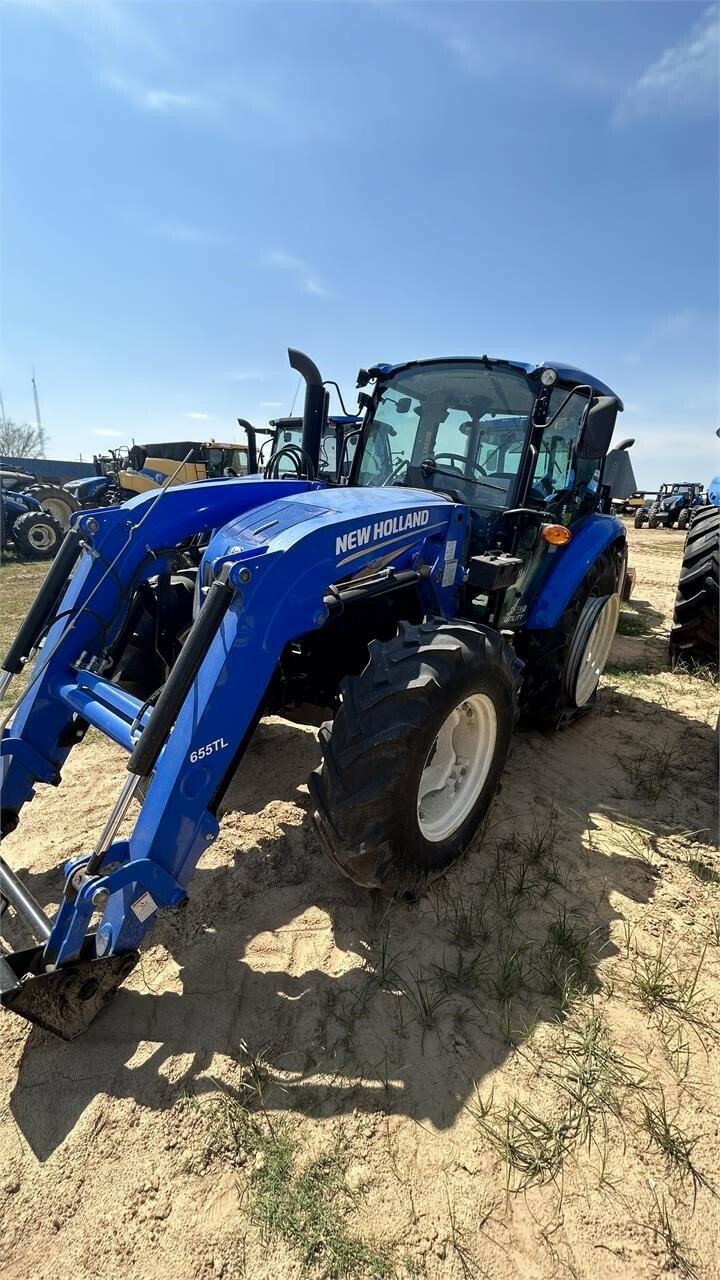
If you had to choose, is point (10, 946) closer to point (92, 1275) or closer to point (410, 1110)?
point (92, 1275)

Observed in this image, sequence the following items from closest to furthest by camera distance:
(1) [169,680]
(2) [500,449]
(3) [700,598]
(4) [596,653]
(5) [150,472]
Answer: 1. (1) [169,680]
2. (2) [500,449]
3. (4) [596,653]
4. (3) [700,598]
5. (5) [150,472]

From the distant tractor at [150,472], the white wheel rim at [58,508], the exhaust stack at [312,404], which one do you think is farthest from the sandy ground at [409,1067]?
the distant tractor at [150,472]

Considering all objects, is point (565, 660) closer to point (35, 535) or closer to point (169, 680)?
point (169, 680)

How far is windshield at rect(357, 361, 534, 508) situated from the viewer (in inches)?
143

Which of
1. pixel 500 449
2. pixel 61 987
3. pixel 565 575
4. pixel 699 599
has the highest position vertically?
pixel 500 449

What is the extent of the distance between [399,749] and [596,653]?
322 cm

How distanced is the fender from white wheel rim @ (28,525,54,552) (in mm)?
12235

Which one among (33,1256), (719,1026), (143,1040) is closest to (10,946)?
(143,1040)

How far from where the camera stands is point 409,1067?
79.6 inches

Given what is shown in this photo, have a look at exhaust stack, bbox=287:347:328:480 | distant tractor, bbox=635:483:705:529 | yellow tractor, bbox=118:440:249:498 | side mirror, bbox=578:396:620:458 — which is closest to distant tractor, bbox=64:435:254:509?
yellow tractor, bbox=118:440:249:498

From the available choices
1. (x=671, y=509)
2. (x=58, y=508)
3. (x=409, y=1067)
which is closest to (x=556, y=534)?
(x=409, y=1067)

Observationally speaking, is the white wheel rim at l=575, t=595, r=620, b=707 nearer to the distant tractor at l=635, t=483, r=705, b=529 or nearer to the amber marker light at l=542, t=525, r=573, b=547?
the amber marker light at l=542, t=525, r=573, b=547

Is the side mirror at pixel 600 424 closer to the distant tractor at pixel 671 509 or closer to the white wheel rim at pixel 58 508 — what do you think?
the white wheel rim at pixel 58 508

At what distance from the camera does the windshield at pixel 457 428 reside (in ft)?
11.9
